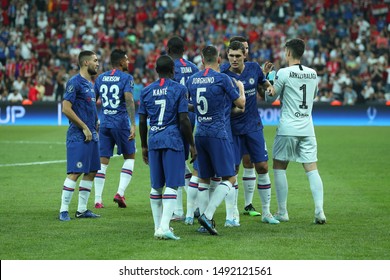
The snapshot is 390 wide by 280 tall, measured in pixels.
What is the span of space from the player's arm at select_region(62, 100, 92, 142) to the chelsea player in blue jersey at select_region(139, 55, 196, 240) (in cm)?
159

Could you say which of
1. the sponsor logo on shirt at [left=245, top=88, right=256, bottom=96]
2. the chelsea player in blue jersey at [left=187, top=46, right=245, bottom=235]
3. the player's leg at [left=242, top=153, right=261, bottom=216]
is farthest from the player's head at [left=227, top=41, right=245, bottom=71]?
the player's leg at [left=242, top=153, right=261, bottom=216]

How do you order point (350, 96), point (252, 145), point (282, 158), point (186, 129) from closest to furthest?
point (186, 129), point (282, 158), point (252, 145), point (350, 96)

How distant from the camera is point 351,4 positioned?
3925 cm

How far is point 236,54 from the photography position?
35.3 ft

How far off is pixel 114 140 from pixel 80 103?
1840mm

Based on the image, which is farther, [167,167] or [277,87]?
[277,87]

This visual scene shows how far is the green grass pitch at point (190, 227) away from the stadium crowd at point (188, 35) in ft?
53.9

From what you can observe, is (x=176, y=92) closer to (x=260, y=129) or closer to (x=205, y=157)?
(x=205, y=157)

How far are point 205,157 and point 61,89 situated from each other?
24947 mm

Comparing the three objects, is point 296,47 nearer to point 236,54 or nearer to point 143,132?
point 236,54

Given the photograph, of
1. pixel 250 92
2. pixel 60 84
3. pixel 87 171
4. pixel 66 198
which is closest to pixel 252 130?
pixel 250 92

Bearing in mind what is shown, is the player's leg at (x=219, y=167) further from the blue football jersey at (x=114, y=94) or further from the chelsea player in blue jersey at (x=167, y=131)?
the blue football jersey at (x=114, y=94)

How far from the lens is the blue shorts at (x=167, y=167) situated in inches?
382

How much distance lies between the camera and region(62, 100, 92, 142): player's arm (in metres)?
11.1
